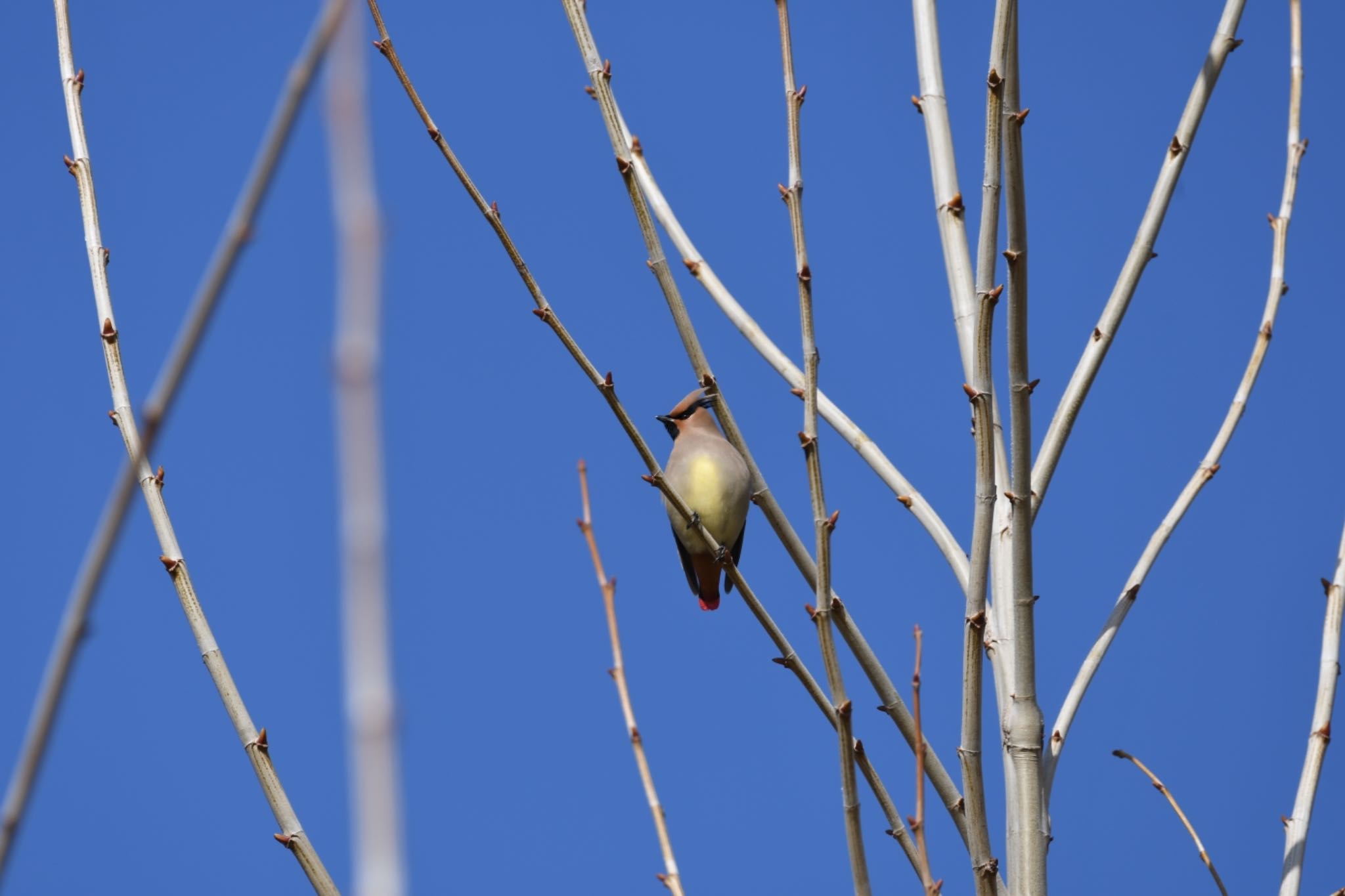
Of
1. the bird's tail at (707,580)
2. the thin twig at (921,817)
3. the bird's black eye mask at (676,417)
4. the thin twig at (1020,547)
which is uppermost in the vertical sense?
the bird's black eye mask at (676,417)

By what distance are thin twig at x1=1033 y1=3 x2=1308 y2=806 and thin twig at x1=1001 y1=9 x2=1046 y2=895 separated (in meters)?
0.10

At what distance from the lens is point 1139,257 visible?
2633mm

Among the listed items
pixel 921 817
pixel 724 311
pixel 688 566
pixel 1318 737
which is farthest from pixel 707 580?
pixel 921 817

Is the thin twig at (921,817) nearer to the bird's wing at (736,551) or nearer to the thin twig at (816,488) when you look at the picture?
the thin twig at (816,488)

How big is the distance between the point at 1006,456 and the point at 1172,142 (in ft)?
2.01

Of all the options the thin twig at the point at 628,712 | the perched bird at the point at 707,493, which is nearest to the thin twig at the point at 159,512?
the thin twig at the point at 628,712

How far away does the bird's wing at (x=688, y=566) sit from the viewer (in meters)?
5.73

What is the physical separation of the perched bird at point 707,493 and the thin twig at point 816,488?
280 cm

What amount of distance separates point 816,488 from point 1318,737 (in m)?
1.04

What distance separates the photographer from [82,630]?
1014 millimetres

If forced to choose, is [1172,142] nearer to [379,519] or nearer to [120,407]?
[120,407]

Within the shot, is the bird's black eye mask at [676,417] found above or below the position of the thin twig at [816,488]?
above

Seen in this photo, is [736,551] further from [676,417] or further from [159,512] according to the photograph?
[159,512]

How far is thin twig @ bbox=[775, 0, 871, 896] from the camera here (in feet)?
6.84
